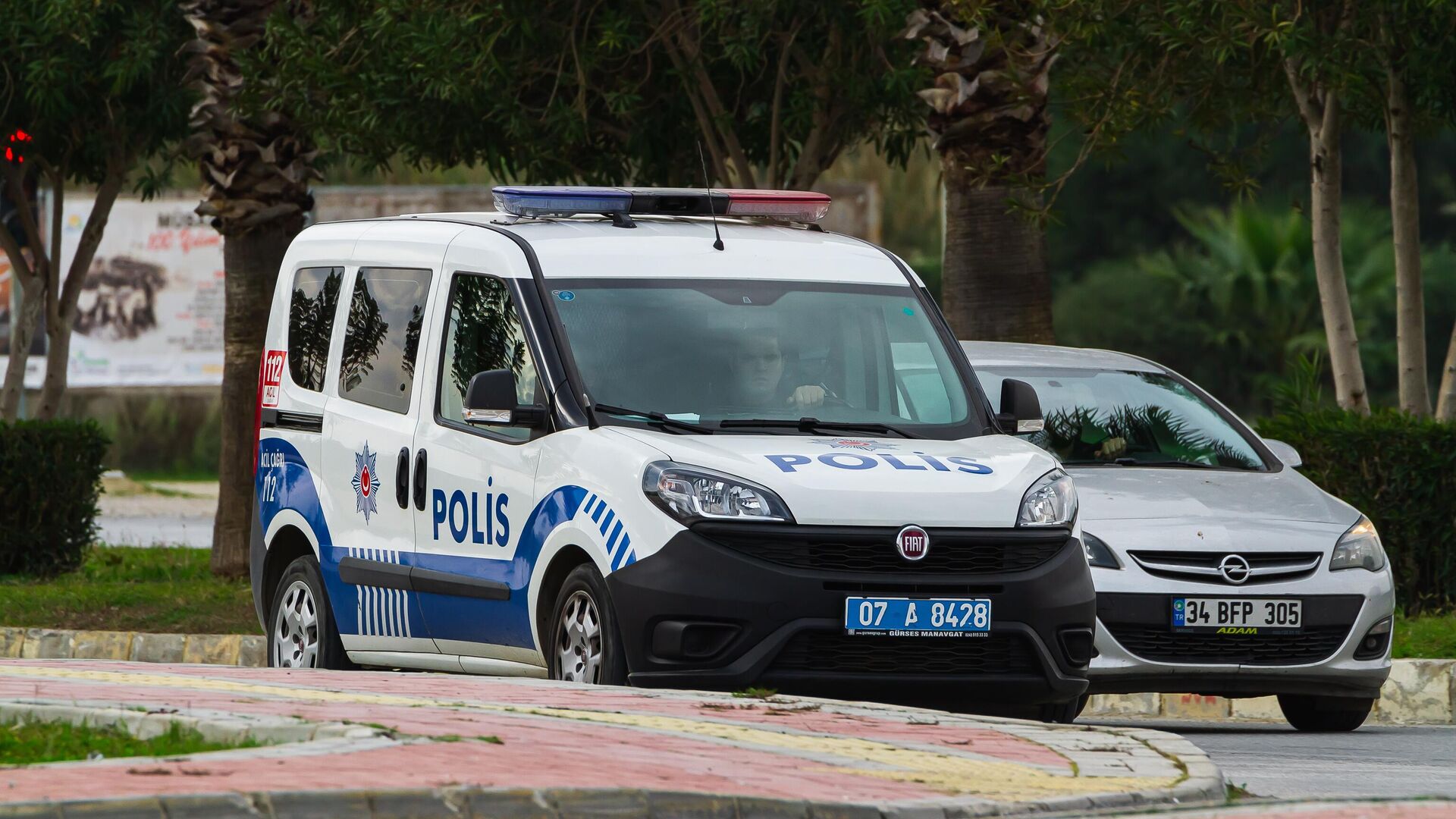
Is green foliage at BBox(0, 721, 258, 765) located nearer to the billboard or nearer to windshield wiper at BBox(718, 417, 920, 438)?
windshield wiper at BBox(718, 417, 920, 438)

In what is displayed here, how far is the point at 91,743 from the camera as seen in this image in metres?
6.03

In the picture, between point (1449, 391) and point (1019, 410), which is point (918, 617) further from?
point (1449, 391)

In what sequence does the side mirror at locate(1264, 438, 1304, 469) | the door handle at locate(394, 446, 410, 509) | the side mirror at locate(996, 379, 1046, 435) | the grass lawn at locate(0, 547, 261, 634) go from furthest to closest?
the grass lawn at locate(0, 547, 261, 634) → the side mirror at locate(1264, 438, 1304, 469) → the door handle at locate(394, 446, 410, 509) → the side mirror at locate(996, 379, 1046, 435)

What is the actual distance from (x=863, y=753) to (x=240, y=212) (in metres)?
10.00

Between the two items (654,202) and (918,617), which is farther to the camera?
(654,202)

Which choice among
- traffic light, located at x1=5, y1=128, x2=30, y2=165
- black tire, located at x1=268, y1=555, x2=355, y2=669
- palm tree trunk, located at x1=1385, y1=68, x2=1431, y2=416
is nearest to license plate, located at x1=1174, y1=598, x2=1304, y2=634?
black tire, located at x1=268, y1=555, x2=355, y2=669

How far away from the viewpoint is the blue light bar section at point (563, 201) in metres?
9.09

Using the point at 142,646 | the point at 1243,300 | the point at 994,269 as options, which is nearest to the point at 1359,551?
the point at 994,269

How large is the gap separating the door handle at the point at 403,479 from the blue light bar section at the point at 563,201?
3.34ft

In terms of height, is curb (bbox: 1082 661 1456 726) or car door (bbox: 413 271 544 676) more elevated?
car door (bbox: 413 271 544 676)

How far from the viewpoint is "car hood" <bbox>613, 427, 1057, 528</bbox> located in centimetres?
757

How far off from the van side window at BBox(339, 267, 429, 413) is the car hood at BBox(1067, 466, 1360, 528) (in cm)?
270

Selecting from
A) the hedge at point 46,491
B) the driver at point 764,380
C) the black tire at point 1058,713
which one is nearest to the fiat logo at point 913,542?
the driver at point 764,380

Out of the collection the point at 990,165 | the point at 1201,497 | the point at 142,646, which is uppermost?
the point at 990,165
